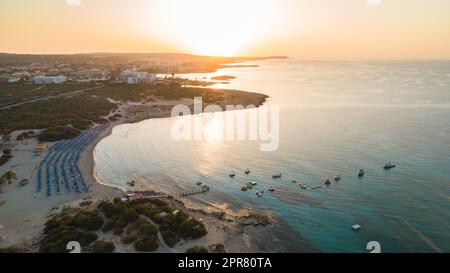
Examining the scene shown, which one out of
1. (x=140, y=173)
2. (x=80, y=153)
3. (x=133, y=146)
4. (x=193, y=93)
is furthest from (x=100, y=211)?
(x=193, y=93)

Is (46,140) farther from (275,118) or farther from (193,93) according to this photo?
(193,93)

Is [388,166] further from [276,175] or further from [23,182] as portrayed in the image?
[23,182]

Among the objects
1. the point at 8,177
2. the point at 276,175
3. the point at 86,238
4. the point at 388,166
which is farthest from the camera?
the point at 388,166

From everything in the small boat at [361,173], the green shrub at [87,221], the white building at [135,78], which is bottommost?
the green shrub at [87,221]

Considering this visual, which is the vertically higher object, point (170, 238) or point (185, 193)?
point (170, 238)

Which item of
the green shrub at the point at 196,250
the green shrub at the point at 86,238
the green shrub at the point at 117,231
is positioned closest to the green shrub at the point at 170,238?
the green shrub at the point at 196,250

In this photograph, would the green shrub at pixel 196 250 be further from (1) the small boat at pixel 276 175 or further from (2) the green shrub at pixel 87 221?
(1) the small boat at pixel 276 175

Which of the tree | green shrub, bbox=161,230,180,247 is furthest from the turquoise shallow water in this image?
the tree

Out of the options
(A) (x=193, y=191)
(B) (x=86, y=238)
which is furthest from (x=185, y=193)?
(B) (x=86, y=238)

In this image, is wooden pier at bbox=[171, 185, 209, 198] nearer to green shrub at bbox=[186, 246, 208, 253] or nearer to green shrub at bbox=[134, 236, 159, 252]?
green shrub at bbox=[134, 236, 159, 252]
